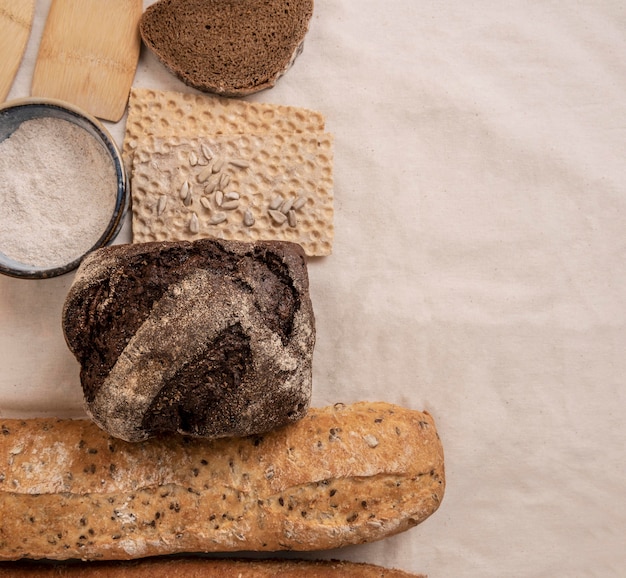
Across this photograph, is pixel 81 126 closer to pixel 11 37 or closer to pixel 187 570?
pixel 11 37

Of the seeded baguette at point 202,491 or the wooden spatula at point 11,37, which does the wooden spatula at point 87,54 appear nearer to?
the wooden spatula at point 11,37

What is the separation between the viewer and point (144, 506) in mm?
1839

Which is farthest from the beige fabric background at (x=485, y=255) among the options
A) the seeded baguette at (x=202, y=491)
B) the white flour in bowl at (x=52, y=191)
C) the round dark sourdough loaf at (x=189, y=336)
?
the round dark sourdough loaf at (x=189, y=336)

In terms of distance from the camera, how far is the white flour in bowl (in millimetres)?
1955

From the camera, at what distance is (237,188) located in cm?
214

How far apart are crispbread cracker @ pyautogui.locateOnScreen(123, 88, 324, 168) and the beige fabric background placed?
0.07 metres

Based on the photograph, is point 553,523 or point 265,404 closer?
point 265,404

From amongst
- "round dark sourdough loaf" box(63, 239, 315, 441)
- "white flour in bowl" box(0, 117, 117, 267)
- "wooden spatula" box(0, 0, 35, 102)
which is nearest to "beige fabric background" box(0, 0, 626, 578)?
"wooden spatula" box(0, 0, 35, 102)

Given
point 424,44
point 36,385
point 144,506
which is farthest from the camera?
point 424,44

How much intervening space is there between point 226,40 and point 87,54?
467 millimetres

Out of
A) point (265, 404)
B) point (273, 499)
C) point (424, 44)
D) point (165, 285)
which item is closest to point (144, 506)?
point (273, 499)

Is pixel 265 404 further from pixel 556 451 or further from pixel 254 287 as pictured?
pixel 556 451

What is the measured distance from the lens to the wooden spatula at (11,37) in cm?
214

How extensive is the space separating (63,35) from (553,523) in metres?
2.37
